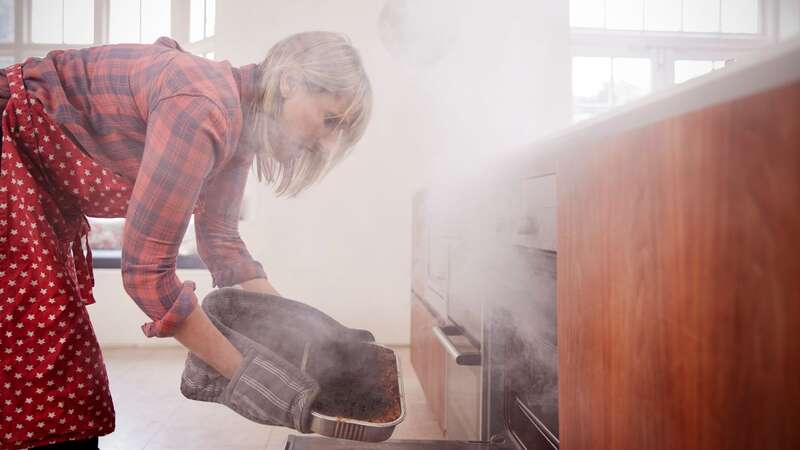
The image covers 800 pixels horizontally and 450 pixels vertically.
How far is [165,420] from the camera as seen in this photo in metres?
1.23

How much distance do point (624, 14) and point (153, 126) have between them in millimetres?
1616

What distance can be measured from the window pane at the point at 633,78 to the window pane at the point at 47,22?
157 centimetres

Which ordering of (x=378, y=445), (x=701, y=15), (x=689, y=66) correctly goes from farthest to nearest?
(x=701, y=15)
(x=689, y=66)
(x=378, y=445)

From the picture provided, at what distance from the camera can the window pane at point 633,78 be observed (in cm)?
160

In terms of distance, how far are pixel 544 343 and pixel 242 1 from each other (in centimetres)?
110

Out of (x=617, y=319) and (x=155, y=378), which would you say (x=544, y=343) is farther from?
(x=155, y=378)

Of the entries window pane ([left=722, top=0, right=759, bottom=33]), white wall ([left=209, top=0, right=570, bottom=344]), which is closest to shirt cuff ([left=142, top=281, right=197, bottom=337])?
white wall ([left=209, top=0, right=570, bottom=344])

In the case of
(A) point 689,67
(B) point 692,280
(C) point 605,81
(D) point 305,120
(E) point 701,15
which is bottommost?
(B) point 692,280

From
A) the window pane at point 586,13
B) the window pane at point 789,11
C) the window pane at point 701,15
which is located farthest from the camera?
the window pane at point 586,13

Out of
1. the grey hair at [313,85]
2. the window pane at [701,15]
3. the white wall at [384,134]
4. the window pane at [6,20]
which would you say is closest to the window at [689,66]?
the window pane at [701,15]

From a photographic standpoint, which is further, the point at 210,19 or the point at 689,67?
the point at 689,67

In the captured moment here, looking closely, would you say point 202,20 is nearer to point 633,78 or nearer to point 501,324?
point 501,324

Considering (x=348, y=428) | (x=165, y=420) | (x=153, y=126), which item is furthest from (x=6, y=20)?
(x=348, y=428)

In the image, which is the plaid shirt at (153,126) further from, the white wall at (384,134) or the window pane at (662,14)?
the window pane at (662,14)
